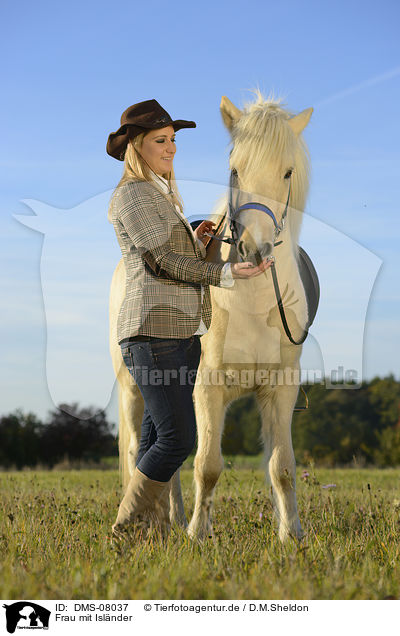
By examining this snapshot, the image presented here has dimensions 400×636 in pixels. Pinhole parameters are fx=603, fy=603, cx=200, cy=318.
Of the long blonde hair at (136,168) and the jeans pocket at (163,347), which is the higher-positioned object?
the long blonde hair at (136,168)

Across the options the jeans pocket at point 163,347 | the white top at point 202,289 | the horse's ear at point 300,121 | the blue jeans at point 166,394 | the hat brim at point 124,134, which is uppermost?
the horse's ear at point 300,121

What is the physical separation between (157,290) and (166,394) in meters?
0.56

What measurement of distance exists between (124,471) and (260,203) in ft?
8.77

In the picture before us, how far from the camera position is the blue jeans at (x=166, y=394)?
10.5 ft

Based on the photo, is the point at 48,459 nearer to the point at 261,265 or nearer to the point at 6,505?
the point at 6,505

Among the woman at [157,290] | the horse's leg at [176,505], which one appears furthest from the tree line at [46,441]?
the woman at [157,290]

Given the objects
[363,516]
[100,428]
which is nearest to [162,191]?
[363,516]

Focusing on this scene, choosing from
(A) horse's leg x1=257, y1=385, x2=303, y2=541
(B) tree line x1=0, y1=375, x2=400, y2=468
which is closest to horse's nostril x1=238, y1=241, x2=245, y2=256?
(A) horse's leg x1=257, y1=385, x2=303, y2=541

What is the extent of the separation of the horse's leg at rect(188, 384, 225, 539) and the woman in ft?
2.15

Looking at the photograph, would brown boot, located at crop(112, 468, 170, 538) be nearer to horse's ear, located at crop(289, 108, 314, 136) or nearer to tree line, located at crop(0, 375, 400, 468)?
horse's ear, located at crop(289, 108, 314, 136)
